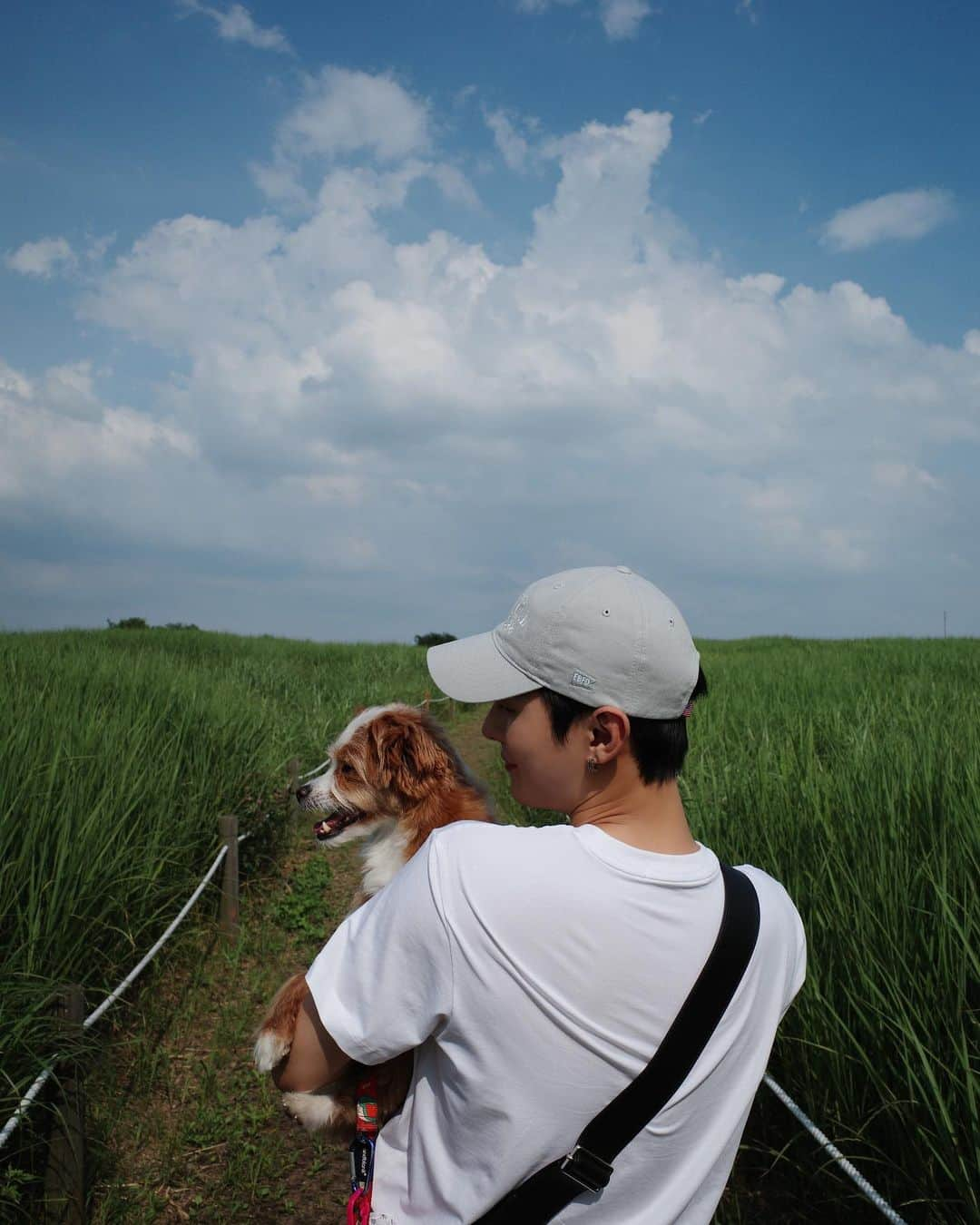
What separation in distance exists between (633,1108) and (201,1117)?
3588 millimetres

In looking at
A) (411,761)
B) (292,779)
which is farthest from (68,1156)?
(292,779)

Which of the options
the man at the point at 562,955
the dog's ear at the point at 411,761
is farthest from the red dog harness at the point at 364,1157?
the dog's ear at the point at 411,761

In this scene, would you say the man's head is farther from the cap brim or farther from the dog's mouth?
the dog's mouth

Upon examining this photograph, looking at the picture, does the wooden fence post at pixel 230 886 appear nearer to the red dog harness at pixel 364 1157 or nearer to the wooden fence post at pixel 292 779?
the wooden fence post at pixel 292 779

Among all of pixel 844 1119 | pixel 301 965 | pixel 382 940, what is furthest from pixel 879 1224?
pixel 301 965

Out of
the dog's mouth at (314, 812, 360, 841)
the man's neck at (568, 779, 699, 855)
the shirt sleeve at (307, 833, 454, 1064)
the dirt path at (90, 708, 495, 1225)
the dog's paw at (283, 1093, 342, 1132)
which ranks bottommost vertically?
the dirt path at (90, 708, 495, 1225)

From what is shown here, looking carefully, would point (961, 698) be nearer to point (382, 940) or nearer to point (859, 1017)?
point (859, 1017)

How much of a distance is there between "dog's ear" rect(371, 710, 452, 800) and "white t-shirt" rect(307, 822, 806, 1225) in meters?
2.02

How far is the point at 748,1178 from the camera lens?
11.0ft

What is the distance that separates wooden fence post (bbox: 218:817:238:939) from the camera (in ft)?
19.6

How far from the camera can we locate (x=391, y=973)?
50.7 inches

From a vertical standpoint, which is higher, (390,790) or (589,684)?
(589,684)

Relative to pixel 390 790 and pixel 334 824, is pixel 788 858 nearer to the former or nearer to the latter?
pixel 390 790

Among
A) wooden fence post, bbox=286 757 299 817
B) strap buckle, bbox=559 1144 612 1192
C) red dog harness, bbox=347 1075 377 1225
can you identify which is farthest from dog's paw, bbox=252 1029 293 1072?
wooden fence post, bbox=286 757 299 817
